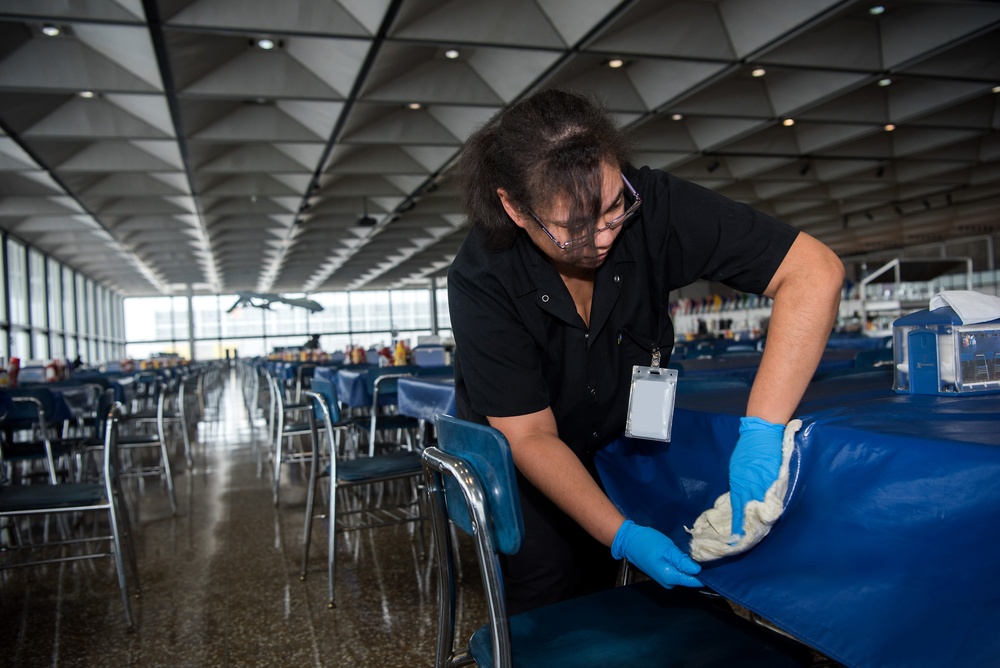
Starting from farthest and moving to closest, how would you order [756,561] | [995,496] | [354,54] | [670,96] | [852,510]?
[670,96], [354,54], [756,561], [852,510], [995,496]

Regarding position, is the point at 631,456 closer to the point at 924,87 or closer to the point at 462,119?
the point at 462,119

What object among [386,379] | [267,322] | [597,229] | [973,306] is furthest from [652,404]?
[267,322]

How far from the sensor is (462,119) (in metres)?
9.40

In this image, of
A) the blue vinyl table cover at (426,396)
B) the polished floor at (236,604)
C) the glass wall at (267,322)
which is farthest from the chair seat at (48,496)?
the glass wall at (267,322)

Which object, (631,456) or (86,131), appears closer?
(631,456)

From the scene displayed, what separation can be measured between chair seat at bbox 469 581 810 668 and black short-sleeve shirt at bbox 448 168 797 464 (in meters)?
0.33

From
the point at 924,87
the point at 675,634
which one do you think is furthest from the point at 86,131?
the point at 924,87

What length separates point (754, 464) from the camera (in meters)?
0.93

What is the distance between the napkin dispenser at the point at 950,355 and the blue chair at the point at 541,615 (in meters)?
0.52

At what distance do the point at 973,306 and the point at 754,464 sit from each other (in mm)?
542

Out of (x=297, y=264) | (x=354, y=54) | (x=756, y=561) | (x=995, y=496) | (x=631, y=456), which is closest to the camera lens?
(x=995, y=496)

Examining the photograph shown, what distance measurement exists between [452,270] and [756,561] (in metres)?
0.71

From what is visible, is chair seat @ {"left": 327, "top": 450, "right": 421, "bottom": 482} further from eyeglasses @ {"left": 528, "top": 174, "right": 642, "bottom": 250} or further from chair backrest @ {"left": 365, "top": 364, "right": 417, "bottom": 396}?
eyeglasses @ {"left": 528, "top": 174, "right": 642, "bottom": 250}

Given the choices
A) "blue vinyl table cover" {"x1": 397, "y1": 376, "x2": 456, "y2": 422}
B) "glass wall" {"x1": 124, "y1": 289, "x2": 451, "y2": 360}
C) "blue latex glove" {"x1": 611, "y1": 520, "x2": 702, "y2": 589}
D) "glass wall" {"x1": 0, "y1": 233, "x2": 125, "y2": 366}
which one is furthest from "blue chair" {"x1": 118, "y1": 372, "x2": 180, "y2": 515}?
"glass wall" {"x1": 124, "y1": 289, "x2": 451, "y2": 360}
